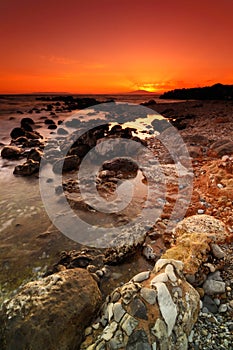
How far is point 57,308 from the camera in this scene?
254cm

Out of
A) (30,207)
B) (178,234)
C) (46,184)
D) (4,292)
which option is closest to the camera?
(4,292)

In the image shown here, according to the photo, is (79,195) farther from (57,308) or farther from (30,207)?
(57,308)

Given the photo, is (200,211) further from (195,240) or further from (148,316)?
(148,316)

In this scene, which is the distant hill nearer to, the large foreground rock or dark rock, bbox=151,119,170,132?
dark rock, bbox=151,119,170,132

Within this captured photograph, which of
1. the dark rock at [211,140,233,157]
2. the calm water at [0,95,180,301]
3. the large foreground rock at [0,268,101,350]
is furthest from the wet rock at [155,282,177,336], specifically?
the dark rock at [211,140,233,157]

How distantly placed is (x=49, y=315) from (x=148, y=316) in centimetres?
105

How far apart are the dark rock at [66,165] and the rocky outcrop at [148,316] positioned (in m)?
6.66

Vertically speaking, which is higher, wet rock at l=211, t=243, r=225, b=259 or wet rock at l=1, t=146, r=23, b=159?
wet rock at l=211, t=243, r=225, b=259

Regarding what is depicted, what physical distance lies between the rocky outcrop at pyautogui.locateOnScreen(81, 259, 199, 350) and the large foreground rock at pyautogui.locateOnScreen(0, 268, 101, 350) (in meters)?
0.19

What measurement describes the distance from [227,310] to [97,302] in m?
1.69

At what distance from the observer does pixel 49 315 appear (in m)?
2.48

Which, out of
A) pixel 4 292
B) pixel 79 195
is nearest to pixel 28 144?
pixel 79 195

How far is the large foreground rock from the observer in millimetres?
2355

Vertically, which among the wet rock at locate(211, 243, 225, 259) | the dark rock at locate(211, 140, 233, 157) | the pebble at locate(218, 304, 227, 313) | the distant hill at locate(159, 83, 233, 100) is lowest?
the pebble at locate(218, 304, 227, 313)
